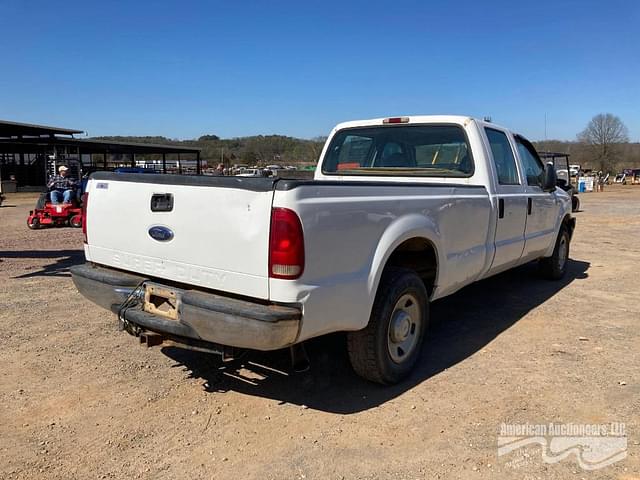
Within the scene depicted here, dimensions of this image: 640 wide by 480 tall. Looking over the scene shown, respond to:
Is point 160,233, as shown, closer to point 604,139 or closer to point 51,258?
point 51,258

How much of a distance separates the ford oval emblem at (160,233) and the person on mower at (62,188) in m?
12.5

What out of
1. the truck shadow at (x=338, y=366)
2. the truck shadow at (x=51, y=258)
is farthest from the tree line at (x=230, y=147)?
the truck shadow at (x=338, y=366)

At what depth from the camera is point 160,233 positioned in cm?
341

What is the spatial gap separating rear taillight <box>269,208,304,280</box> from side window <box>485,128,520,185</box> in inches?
121

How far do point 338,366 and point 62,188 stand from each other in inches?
521

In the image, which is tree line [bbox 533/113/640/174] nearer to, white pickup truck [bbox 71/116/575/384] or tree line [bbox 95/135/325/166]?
tree line [bbox 95/135/325/166]

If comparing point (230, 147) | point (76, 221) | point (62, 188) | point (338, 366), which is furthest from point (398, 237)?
point (230, 147)

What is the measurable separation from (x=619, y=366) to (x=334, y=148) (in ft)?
11.5

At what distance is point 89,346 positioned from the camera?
4566 mm

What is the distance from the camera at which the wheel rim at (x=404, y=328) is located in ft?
12.5

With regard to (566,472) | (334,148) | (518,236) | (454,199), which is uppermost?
(334,148)

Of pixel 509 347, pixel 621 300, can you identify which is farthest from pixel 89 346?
pixel 621 300

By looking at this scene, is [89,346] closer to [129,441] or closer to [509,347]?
[129,441]

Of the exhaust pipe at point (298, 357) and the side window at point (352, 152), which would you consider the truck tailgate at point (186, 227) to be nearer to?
the exhaust pipe at point (298, 357)
